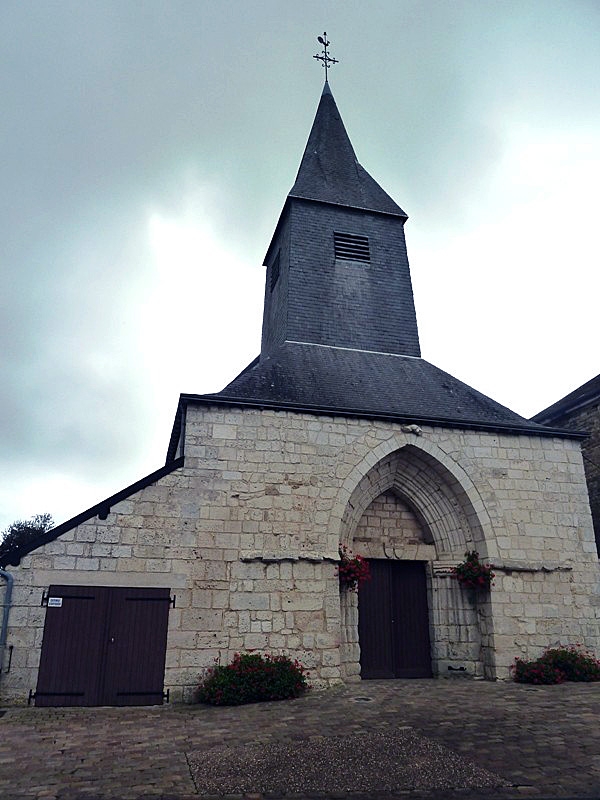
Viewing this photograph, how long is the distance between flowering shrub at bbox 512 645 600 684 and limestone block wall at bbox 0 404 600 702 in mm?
229

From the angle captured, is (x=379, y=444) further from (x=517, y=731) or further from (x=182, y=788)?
(x=182, y=788)

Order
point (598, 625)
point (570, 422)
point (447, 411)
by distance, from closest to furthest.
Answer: point (598, 625)
point (447, 411)
point (570, 422)

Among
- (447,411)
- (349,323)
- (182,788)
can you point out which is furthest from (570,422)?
(182,788)

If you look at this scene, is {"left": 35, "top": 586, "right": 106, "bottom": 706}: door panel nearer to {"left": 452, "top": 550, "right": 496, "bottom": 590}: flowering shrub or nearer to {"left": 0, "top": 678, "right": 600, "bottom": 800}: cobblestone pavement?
{"left": 0, "top": 678, "right": 600, "bottom": 800}: cobblestone pavement

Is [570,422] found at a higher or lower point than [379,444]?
higher

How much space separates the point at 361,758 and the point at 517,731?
1672 millimetres

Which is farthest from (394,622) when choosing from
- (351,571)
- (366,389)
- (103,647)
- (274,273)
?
(274,273)

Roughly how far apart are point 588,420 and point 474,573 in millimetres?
5593

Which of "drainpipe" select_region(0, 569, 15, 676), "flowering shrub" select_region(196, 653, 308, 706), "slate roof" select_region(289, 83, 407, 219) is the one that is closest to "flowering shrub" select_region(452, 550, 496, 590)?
"flowering shrub" select_region(196, 653, 308, 706)

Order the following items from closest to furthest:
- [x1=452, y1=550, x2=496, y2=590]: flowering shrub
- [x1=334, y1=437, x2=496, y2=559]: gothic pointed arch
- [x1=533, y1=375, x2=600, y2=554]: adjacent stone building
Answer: [x1=452, y1=550, x2=496, y2=590]: flowering shrub → [x1=334, y1=437, x2=496, y2=559]: gothic pointed arch → [x1=533, y1=375, x2=600, y2=554]: adjacent stone building

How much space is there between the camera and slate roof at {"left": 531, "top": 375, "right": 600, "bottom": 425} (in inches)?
475

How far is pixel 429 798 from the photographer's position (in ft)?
11.4

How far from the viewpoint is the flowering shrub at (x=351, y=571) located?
8242 millimetres

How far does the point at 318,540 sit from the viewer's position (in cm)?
802
